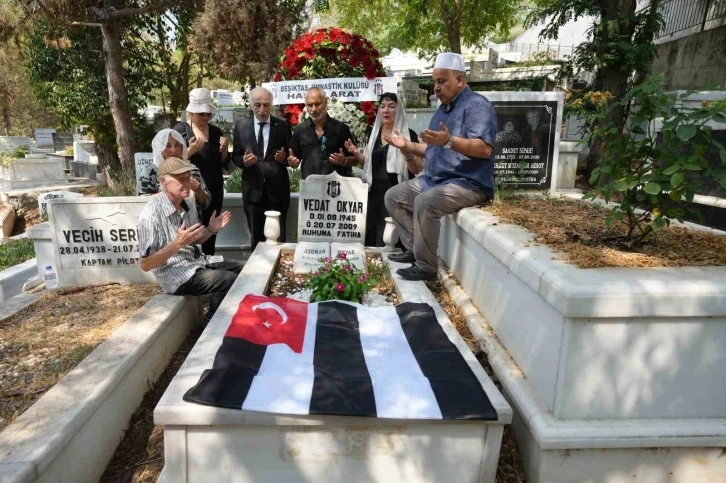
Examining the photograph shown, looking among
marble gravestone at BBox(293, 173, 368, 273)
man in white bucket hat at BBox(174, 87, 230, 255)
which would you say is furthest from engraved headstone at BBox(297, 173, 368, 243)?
man in white bucket hat at BBox(174, 87, 230, 255)

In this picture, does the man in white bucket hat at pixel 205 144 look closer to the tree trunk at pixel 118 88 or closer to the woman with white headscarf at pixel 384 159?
the woman with white headscarf at pixel 384 159

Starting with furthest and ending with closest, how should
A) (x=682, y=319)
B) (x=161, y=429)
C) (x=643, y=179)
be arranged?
(x=161, y=429), (x=643, y=179), (x=682, y=319)

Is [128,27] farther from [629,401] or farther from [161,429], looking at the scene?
[629,401]

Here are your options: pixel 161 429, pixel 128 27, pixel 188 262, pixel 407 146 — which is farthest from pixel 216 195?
pixel 128 27

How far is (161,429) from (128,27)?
38.9 feet

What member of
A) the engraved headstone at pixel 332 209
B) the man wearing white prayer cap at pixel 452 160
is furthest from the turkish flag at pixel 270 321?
the engraved headstone at pixel 332 209

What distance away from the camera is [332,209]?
15.7 ft

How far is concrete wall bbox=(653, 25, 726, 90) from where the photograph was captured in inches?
397

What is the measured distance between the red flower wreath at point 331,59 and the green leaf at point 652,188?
12.8 ft

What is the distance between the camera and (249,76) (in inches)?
393

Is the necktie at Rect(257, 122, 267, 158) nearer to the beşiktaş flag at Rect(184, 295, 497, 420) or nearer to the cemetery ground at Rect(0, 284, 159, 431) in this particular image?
the cemetery ground at Rect(0, 284, 159, 431)

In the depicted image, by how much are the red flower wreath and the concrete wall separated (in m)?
6.94

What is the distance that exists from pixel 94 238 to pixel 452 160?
3.15 metres

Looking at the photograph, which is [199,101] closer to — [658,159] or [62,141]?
[658,159]
